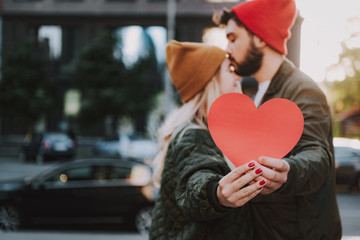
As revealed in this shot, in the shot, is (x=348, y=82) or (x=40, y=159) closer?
(x=348, y=82)

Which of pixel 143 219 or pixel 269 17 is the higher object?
pixel 269 17

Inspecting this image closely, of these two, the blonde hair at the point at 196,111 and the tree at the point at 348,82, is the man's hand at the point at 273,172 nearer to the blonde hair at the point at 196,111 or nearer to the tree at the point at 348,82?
the blonde hair at the point at 196,111

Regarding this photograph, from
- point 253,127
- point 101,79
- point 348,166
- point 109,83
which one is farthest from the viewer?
point 109,83

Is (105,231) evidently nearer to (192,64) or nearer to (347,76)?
(192,64)

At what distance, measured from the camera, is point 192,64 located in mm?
1643

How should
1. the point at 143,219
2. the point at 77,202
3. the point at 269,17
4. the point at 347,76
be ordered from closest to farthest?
the point at 269,17, the point at 143,219, the point at 77,202, the point at 347,76

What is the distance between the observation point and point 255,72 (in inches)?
61.2

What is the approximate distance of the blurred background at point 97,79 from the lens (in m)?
17.5

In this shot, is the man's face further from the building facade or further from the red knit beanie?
the building facade

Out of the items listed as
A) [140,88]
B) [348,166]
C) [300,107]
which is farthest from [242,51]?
[140,88]

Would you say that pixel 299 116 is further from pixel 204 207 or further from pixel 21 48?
pixel 21 48

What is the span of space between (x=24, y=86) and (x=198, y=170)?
21835 mm

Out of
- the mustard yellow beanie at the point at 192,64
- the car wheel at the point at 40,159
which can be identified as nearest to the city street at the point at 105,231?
the car wheel at the point at 40,159

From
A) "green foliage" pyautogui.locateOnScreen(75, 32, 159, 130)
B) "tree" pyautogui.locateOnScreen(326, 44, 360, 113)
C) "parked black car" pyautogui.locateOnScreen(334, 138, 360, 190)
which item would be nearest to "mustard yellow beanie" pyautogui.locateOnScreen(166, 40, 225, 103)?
"parked black car" pyautogui.locateOnScreen(334, 138, 360, 190)
